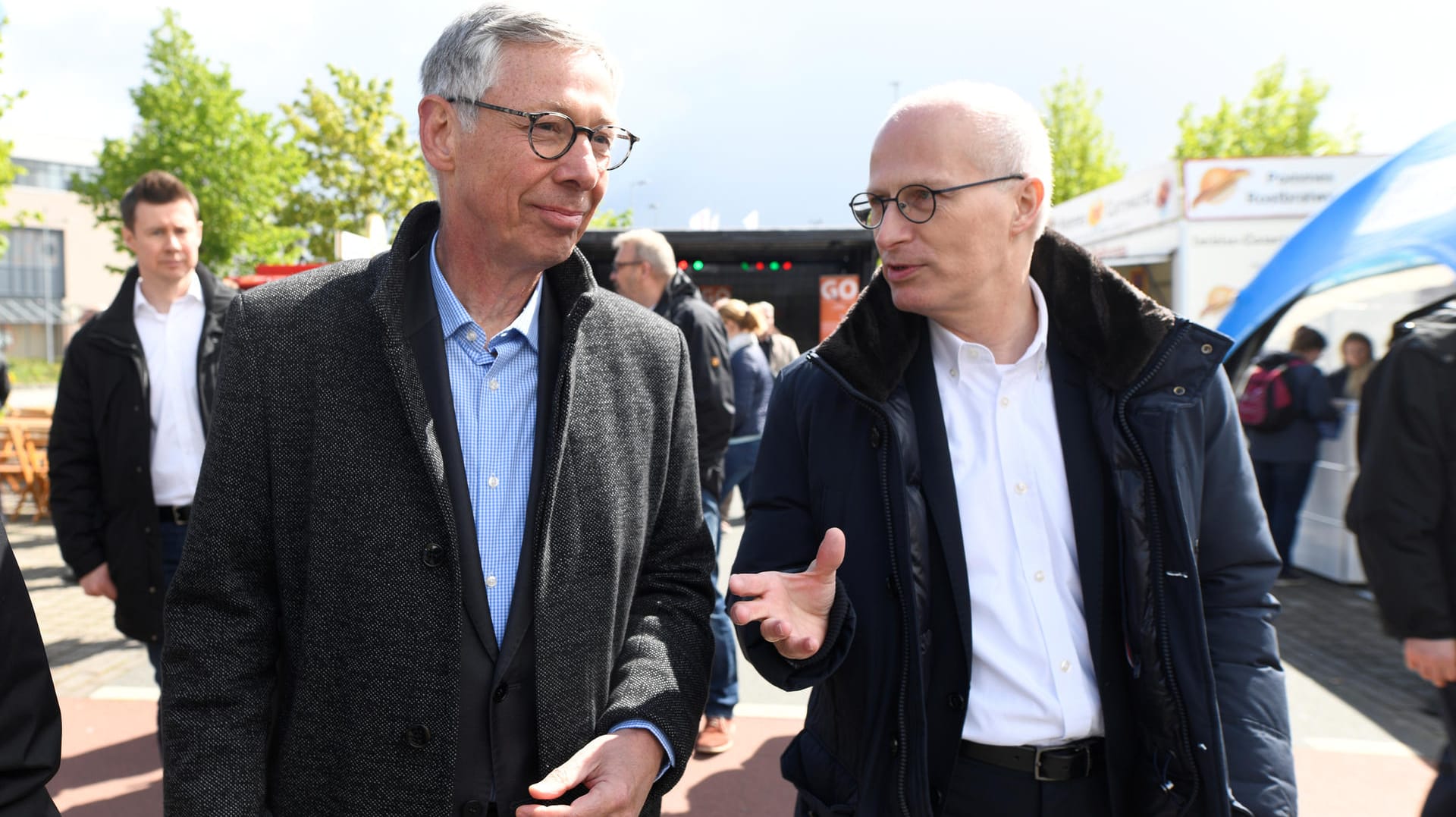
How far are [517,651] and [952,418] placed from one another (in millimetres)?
Answer: 1028

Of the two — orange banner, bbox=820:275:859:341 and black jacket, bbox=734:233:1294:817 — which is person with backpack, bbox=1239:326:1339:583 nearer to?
orange banner, bbox=820:275:859:341

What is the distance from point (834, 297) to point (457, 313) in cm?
908

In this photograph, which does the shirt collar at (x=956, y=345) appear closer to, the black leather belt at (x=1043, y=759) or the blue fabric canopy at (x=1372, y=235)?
the black leather belt at (x=1043, y=759)

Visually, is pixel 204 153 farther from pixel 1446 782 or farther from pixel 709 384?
pixel 1446 782

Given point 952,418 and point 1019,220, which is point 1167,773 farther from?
point 1019,220

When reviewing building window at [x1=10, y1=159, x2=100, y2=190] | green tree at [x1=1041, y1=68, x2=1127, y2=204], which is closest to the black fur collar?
green tree at [x1=1041, y1=68, x2=1127, y2=204]

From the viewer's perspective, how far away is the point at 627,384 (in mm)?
1983

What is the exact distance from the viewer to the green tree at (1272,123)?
112 feet

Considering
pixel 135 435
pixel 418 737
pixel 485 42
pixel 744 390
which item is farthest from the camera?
pixel 744 390

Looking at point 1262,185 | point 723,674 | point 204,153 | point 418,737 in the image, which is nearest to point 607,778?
point 418,737

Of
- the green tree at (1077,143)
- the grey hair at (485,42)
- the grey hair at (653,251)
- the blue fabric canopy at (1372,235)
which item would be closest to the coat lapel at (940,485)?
the grey hair at (485,42)

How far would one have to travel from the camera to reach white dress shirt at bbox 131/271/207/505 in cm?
394

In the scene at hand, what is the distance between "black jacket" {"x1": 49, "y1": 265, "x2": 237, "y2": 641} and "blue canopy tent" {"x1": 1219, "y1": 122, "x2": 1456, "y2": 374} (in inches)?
242

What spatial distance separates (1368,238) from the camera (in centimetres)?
711
